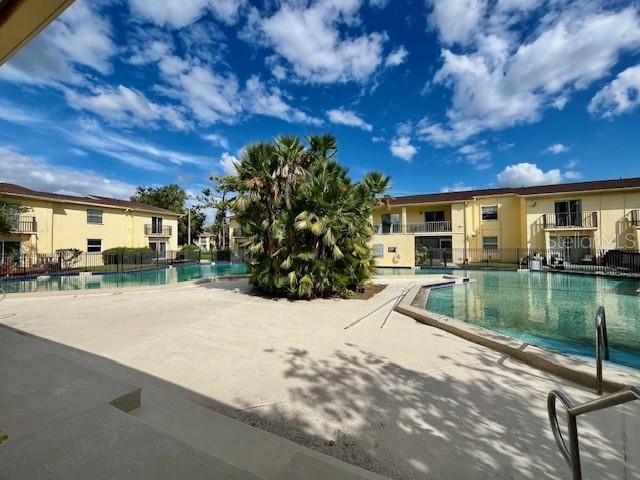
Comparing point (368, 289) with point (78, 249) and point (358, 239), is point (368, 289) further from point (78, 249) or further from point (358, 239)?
point (78, 249)

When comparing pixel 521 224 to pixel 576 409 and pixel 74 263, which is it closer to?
pixel 576 409

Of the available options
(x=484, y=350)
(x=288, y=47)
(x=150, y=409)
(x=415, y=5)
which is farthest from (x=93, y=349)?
(x=415, y=5)

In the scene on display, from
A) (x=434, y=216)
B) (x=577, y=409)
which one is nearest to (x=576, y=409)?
(x=577, y=409)

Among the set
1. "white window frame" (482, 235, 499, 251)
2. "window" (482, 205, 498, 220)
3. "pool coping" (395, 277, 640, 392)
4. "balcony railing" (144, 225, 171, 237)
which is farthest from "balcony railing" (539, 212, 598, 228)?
"balcony railing" (144, 225, 171, 237)

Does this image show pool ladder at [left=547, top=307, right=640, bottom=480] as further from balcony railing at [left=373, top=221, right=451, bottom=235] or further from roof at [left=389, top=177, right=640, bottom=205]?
roof at [left=389, top=177, right=640, bottom=205]

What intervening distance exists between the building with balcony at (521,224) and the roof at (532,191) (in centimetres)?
5

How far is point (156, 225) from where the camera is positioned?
33.5 metres

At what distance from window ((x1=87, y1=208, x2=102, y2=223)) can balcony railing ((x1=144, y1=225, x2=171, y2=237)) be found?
4.61m

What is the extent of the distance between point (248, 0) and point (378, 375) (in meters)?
12.3

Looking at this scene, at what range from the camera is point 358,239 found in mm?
11141

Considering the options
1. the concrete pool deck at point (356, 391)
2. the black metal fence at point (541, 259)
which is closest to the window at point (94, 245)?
the concrete pool deck at point (356, 391)

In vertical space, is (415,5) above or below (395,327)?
above

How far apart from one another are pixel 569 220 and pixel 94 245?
41570 millimetres

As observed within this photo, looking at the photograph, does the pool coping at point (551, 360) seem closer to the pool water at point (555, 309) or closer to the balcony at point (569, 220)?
the pool water at point (555, 309)
